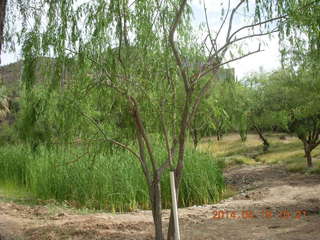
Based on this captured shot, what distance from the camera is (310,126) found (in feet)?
39.8

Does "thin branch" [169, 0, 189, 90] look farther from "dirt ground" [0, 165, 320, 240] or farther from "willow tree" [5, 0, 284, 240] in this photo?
"dirt ground" [0, 165, 320, 240]

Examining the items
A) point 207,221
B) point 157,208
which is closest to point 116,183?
point 207,221

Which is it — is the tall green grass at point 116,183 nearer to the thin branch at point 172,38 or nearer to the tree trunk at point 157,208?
the tree trunk at point 157,208

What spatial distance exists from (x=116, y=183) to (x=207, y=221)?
9.05 ft

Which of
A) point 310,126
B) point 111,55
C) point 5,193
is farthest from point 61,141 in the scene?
point 310,126

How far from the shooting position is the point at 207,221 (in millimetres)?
6309

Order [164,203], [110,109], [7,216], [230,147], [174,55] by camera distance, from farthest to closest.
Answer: [230,147]
[164,203]
[7,216]
[110,109]
[174,55]

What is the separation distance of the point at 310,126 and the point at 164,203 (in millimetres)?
5962

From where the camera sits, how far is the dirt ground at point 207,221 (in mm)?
5594

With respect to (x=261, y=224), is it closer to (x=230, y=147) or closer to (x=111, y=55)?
(x=111, y=55)
